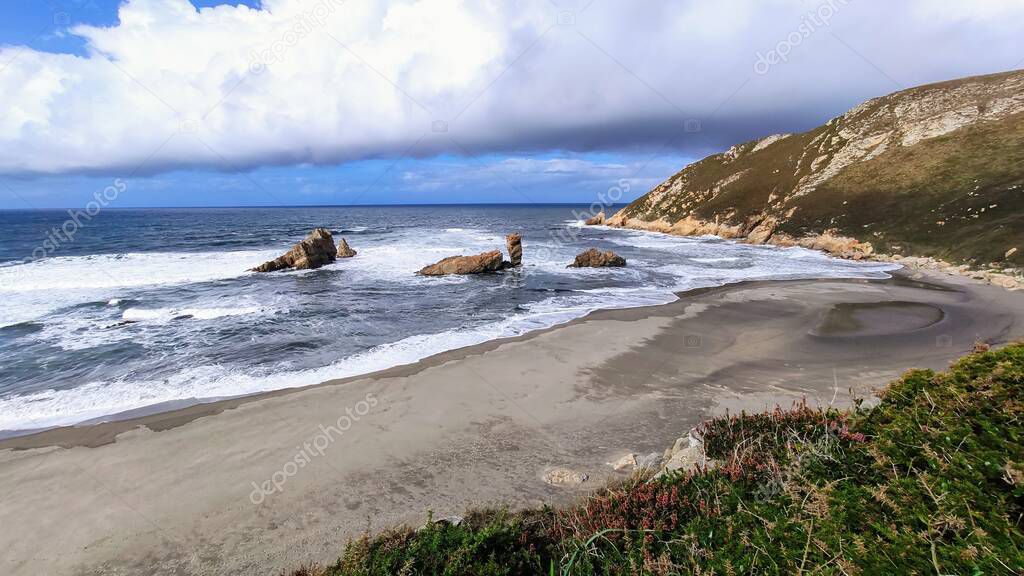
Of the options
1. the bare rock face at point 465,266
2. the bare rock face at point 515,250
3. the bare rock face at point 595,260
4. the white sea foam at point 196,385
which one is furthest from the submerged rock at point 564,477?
the bare rock face at point 515,250

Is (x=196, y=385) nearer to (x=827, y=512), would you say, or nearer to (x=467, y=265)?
(x=827, y=512)

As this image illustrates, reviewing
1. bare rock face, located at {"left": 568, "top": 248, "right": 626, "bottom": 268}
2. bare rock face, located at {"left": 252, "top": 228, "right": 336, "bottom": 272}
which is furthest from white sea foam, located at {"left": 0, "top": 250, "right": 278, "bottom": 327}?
bare rock face, located at {"left": 568, "top": 248, "right": 626, "bottom": 268}

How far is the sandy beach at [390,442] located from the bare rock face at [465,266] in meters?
16.5

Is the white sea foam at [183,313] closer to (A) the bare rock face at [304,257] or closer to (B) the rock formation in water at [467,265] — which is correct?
(A) the bare rock face at [304,257]

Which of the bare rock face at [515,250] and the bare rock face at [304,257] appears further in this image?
the bare rock face at [515,250]

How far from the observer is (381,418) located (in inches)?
377

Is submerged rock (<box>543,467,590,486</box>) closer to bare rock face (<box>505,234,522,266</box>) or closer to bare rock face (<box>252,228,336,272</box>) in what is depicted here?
bare rock face (<box>505,234,522,266</box>)

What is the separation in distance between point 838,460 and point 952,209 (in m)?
48.1

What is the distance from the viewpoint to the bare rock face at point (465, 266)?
31125 mm

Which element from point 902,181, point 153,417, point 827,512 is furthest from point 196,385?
point 902,181

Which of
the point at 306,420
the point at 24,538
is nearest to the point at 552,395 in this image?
the point at 306,420

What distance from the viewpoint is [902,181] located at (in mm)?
45531

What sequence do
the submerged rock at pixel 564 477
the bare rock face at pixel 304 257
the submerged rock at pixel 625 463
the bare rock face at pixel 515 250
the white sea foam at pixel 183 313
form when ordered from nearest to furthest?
the submerged rock at pixel 564 477 → the submerged rock at pixel 625 463 → the white sea foam at pixel 183 313 → the bare rock face at pixel 304 257 → the bare rock face at pixel 515 250

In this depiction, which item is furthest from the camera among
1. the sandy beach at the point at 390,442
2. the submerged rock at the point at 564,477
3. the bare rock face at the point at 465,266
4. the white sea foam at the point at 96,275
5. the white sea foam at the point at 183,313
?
the bare rock face at the point at 465,266
